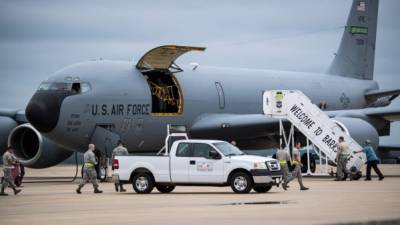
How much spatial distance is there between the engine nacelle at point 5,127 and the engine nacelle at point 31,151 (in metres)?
1.47

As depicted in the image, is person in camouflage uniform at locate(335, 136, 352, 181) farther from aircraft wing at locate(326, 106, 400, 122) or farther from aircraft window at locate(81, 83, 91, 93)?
aircraft window at locate(81, 83, 91, 93)

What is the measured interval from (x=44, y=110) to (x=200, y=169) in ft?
29.0

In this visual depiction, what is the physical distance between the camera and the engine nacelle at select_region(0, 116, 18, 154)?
128ft

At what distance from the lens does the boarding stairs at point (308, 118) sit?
3450 centimetres

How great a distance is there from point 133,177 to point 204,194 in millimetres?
2317

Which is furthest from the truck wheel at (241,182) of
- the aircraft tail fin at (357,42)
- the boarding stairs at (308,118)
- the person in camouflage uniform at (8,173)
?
the aircraft tail fin at (357,42)

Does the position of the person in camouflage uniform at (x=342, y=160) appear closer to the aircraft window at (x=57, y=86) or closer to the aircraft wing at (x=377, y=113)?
the aircraft wing at (x=377, y=113)

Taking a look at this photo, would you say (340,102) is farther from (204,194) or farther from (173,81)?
(204,194)

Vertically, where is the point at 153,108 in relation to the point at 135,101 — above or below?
below

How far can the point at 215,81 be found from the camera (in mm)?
37938

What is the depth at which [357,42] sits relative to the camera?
1857 inches

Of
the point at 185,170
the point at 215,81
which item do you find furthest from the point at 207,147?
the point at 215,81

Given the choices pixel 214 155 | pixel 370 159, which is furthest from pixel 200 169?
pixel 370 159

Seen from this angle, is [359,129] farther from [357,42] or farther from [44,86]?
[357,42]
